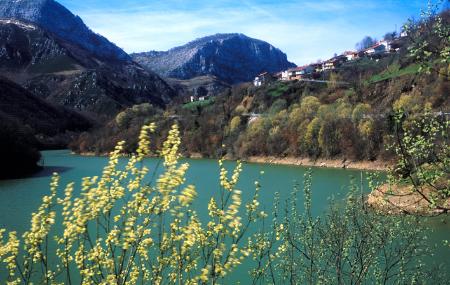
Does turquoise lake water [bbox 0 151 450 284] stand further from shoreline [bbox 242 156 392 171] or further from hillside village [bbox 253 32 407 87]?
hillside village [bbox 253 32 407 87]

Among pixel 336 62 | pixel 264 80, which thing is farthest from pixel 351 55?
pixel 264 80

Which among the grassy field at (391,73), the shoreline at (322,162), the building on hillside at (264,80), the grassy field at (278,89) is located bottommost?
the shoreline at (322,162)

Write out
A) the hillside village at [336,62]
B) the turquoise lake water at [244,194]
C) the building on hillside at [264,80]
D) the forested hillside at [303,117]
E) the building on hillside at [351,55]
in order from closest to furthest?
the turquoise lake water at [244,194] < the forested hillside at [303,117] < the building on hillside at [264,80] < the hillside village at [336,62] < the building on hillside at [351,55]

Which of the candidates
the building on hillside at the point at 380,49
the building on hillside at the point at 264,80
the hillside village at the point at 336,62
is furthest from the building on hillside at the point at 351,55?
the building on hillside at the point at 264,80

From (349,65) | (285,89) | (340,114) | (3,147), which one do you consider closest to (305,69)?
(349,65)

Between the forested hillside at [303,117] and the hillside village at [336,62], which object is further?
the hillside village at [336,62]

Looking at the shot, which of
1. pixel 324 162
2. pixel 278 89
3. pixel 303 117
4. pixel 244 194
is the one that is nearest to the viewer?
pixel 244 194

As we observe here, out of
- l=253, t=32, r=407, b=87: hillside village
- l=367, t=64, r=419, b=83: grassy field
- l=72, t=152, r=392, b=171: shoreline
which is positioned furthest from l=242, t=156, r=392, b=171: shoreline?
l=253, t=32, r=407, b=87: hillside village

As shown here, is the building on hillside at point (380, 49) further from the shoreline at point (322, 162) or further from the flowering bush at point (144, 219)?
the flowering bush at point (144, 219)

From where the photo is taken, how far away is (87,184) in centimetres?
533

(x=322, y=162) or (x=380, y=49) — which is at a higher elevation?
(x=380, y=49)

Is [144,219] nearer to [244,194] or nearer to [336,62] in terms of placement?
[244,194]

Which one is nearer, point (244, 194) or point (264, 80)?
point (244, 194)

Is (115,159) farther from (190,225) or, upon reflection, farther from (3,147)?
(3,147)
